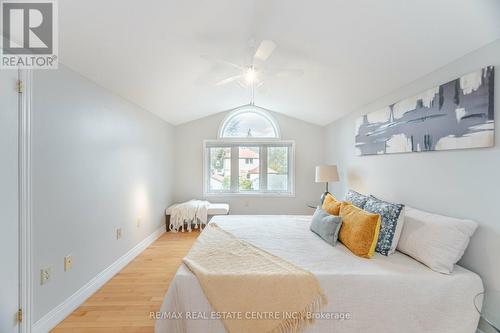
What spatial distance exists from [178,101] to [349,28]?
270cm

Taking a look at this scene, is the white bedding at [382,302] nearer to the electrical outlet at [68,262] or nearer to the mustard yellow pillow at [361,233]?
the mustard yellow pillow at [361,233]

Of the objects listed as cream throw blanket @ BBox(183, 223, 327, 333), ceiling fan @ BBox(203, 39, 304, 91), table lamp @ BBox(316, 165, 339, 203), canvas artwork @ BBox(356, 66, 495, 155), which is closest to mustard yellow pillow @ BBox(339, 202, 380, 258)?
cream throw blanket @ BBox(183, 223, 327, 333)

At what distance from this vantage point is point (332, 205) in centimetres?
243

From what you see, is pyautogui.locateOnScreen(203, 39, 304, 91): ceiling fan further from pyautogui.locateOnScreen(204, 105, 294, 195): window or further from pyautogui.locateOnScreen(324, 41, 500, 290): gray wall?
pyautogui.locateOnScreen(204, 105, 294, 195): window

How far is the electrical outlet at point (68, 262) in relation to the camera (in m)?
1.89

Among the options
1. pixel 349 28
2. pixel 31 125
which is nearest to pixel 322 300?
pixel 349 28

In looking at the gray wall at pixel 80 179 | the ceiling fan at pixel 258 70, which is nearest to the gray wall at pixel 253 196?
the gray wall at pixel 80 179

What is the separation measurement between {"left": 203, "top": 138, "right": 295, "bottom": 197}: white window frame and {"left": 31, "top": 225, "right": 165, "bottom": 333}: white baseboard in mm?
2070

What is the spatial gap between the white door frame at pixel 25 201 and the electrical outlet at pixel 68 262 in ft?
1.06

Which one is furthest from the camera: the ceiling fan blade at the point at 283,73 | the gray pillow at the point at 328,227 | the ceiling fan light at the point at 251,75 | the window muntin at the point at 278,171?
the window muntin at the point at 278,171

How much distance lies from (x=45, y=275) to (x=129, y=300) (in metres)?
0.72

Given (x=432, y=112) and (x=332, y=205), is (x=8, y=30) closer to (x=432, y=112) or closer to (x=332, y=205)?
(x=332, y=205)

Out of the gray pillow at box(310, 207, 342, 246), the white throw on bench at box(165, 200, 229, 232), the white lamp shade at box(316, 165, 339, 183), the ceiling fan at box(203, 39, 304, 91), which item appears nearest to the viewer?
the gray pillow at box(310, 207, 342, 246)

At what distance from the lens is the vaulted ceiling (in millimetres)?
1491
